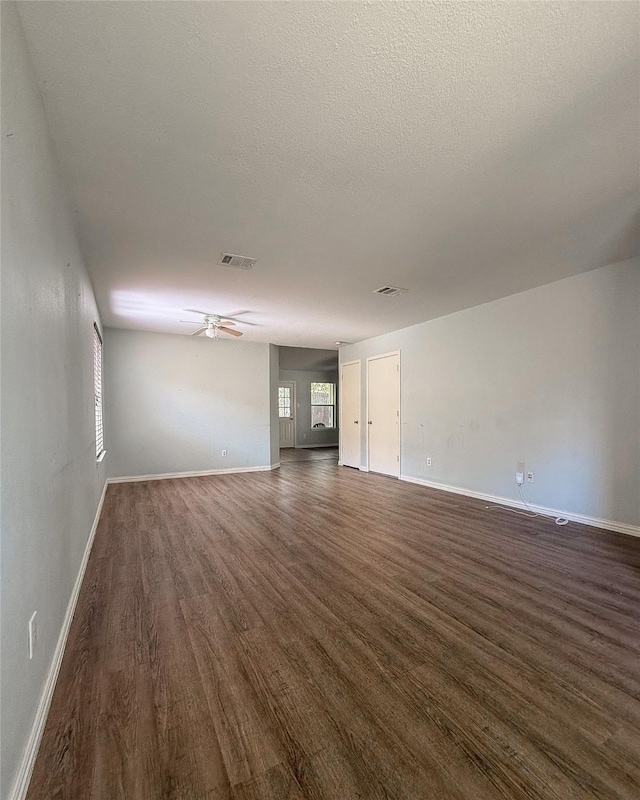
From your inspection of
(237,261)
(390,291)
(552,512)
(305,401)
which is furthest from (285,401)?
(552,512)

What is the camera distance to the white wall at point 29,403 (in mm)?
1113

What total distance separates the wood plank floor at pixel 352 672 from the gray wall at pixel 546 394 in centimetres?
72

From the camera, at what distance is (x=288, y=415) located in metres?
11.2

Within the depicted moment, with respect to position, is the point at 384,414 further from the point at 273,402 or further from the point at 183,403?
the point at 183,403

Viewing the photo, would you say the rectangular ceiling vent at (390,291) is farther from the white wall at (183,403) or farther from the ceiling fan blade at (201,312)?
the white wall at (183,403)

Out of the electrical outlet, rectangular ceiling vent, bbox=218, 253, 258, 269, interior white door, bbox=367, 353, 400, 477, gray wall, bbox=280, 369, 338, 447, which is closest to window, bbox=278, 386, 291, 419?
gray wall, bbox=280, 369, 338, 447

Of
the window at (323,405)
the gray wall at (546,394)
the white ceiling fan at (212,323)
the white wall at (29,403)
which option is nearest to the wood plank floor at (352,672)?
the white wall at (29,403)

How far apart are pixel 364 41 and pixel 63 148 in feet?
5.24

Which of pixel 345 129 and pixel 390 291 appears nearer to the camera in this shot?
pixel 345 129

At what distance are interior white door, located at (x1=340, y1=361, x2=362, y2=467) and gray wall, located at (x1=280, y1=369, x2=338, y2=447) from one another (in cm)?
362

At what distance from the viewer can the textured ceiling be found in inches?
51.0

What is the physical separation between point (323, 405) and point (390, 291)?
785 cm

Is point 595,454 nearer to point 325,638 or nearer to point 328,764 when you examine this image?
point 325,638

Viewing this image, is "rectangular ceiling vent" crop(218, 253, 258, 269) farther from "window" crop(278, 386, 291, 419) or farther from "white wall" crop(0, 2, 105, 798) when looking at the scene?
"window" crop(278, 386, 291, 419)
